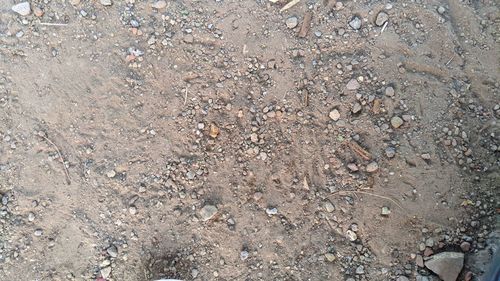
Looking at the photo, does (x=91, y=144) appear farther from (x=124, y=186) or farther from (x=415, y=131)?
(x=415, y=131)

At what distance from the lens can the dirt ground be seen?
8.66ft

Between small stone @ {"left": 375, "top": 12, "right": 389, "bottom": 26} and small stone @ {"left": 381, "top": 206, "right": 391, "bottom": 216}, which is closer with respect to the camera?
small stone @ {"left": 381, "top": 206, "right": 391, "bottom": 216}

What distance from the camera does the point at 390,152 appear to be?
2.65 m

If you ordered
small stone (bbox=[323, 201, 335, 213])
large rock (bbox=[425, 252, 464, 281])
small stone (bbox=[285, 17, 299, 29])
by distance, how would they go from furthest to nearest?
1. small stone (bbox=[285, 17, 299, 29])
2. small stone (bbox=[323, 201, 335, 213])
3. large rock (bbox=[425, 252, 464, 281])

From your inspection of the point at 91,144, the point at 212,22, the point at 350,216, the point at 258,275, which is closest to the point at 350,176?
the point at 350,216

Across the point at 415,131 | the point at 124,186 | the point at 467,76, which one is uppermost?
the point at 467,76

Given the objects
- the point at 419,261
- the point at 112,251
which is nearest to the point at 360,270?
the point at 419,261

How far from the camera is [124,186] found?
272cm

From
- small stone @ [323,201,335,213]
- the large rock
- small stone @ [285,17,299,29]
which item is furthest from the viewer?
small stone @ [285,17,299,29]

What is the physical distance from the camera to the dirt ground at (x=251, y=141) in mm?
2639

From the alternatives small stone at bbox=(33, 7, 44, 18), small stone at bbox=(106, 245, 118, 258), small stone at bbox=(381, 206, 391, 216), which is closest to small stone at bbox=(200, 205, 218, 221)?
small stone at bbox=(106, 245, 118, 258)

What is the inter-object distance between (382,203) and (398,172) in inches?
6.7

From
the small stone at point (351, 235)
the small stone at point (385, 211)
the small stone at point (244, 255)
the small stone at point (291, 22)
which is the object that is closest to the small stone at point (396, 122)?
the small stone at point (385, 211)

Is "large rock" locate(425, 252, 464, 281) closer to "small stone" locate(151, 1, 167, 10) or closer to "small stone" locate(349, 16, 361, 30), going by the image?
"small stone" locate(349, 16, 361, 30)
